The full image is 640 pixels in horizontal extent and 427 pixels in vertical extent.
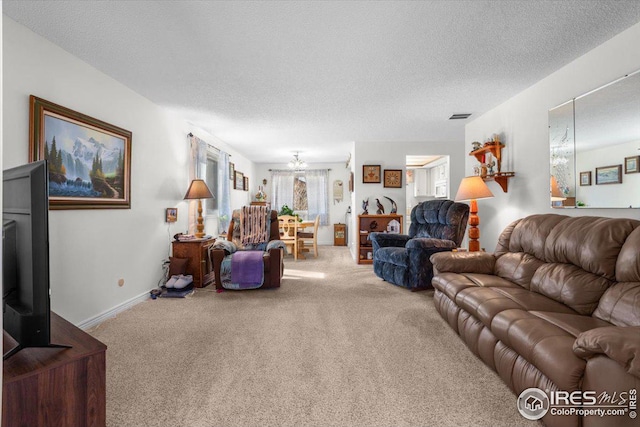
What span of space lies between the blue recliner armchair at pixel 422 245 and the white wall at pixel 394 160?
1317mm

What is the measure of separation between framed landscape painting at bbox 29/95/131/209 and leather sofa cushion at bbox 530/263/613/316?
369cm

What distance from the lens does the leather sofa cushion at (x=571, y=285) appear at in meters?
1.85

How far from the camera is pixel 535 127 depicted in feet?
10.2

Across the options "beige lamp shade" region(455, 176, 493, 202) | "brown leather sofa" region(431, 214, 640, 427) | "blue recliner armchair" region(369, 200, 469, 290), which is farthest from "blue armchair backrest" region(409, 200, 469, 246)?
"brown leather sofa" region(431, 214, 640, 427)

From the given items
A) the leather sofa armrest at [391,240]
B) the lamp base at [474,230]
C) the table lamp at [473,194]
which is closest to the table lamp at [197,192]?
the leather sofa armrest at [391,240]

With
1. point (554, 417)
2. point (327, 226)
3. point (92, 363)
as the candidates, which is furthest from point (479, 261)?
point (327, 226)

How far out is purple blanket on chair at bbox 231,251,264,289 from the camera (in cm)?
375

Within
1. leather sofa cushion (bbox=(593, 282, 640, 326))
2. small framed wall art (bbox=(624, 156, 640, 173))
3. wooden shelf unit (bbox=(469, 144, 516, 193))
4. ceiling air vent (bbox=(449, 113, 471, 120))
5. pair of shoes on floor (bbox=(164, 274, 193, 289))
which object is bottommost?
pair of shoes on floor (bbox=(164, 274, 193, 289))

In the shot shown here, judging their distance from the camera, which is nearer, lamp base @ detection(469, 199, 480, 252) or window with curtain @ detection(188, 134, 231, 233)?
lamp base @ detection(469, 199, 480, 252)

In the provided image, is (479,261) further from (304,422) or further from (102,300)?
(102,300)

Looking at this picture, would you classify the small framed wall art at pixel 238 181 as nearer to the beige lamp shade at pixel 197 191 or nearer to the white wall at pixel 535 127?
the beige lamp shade at pixel 197 191

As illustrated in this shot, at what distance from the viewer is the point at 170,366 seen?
6.60ft

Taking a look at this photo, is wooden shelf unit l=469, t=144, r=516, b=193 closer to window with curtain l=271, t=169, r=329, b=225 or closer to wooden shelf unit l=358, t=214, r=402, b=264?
wooden shelf unit l=358, t=214, r=402, b=264

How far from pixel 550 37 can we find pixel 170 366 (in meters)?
3.55
